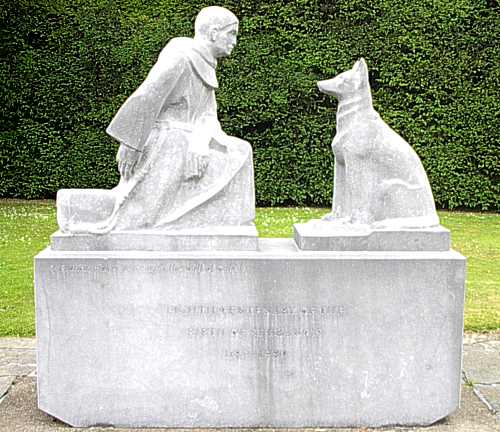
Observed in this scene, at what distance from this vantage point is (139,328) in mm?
4609

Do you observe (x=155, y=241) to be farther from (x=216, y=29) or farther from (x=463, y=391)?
(x=463, y=391)

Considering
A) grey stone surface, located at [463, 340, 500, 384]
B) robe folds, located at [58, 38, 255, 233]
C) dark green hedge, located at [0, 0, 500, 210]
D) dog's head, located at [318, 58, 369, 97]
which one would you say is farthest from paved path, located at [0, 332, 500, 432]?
dark green hedge, located at [0, 0, 500, 210]

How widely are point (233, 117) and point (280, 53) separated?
→ 139 cm

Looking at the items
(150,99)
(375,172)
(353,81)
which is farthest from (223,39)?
(375,172)

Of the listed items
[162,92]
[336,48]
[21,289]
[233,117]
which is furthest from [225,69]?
[162,92]

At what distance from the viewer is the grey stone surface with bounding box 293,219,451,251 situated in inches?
185

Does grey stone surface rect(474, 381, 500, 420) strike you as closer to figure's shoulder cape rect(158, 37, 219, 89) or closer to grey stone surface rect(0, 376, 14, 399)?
figure's shoulder cape rect(158, 37, 219, 89)

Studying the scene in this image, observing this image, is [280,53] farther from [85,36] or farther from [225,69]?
[85,36]

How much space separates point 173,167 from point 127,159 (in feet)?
0.92

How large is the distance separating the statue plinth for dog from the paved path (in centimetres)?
106

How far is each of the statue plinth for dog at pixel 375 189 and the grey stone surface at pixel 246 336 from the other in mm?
127

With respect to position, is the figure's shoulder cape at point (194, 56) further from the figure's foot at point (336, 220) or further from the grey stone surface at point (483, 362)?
the grey stone surface at point (483, 362)

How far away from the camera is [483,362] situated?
6.02 meters

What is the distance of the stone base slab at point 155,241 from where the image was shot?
4688 mm
